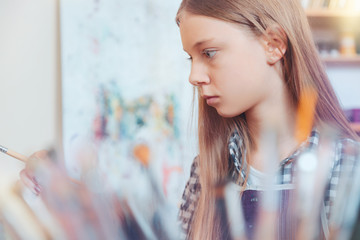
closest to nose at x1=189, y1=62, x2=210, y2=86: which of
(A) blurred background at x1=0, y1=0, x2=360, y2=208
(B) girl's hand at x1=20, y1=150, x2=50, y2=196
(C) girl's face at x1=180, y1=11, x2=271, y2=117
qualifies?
(C) girl's face at x1=180, y1=11, x2=271, y2=117

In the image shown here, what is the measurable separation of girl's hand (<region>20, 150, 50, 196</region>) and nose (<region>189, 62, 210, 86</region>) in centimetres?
16

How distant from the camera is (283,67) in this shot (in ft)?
1.17

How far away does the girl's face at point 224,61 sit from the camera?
28 centimetres

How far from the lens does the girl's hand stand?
0.12 meters

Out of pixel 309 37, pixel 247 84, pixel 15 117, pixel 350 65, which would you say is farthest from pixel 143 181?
Answer: pixel 350 65

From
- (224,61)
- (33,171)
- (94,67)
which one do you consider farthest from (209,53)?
(94,67)

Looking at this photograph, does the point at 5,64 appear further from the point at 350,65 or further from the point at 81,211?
the point at 81,211

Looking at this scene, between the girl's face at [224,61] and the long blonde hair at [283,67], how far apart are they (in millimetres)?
13

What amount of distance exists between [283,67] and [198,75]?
11 centimetres

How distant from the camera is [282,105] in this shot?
349mm

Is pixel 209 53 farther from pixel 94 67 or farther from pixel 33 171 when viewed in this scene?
pixel 94 67

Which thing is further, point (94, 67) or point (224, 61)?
point (94, 67)

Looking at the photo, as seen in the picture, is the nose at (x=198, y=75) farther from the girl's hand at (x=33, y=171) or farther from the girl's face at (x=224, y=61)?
the girl's hand at (x=33, y=171)

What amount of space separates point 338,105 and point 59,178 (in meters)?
0.33
